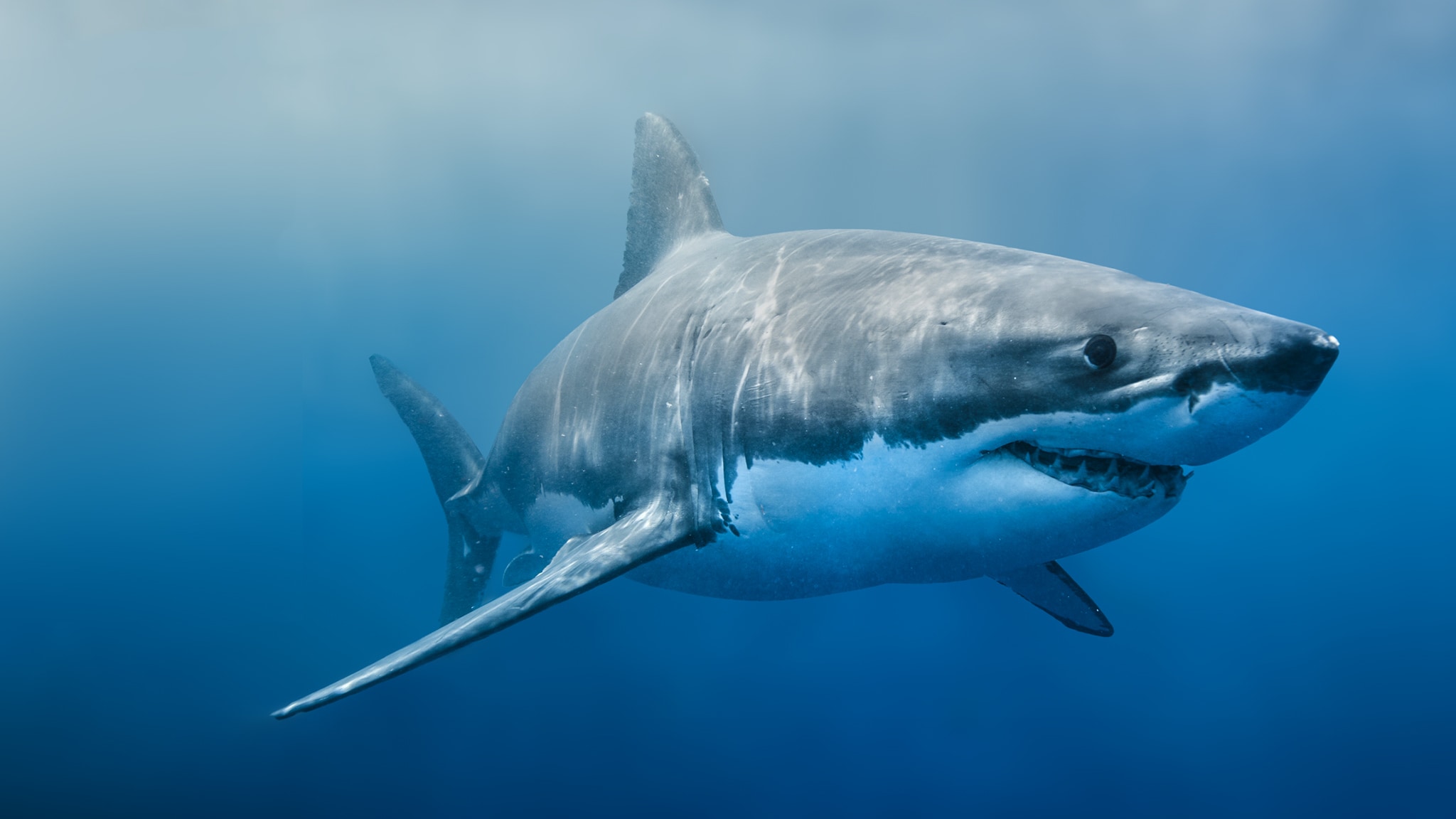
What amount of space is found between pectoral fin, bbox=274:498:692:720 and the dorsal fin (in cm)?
244

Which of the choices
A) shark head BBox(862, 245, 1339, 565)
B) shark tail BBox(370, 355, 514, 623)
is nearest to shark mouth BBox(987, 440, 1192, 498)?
shark head BBox(862, 245, 1339, 565)

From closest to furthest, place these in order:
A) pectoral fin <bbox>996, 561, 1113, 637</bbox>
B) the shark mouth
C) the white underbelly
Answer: the shark mouth
the white underbelly
pectoral fin <bbox>996, 561, 1113, 637</bbox>

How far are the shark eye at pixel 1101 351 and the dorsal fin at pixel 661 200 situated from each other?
11.1ft

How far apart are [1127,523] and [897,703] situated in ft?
32.2

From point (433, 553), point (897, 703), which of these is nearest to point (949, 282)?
point (897, 703)

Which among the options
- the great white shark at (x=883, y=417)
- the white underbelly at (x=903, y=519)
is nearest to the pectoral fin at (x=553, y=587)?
the great white shark at (x=883, y=417)

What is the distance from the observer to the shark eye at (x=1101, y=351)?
5.63 feet

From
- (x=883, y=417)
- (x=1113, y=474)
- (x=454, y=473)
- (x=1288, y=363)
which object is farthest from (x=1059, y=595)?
(x=454, y=473)

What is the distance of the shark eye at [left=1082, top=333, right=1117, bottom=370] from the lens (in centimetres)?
172

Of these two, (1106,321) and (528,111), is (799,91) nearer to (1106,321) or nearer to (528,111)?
(528,111)

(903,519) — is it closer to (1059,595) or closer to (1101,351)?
(1101,351)

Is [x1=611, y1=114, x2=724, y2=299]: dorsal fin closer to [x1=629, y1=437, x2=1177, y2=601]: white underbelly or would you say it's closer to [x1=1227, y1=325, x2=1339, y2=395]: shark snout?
[x1=629, y1=437, x2=1177, y2=601]: white underbelly

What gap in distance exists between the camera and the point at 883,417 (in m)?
2.19

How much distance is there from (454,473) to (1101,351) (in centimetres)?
572
